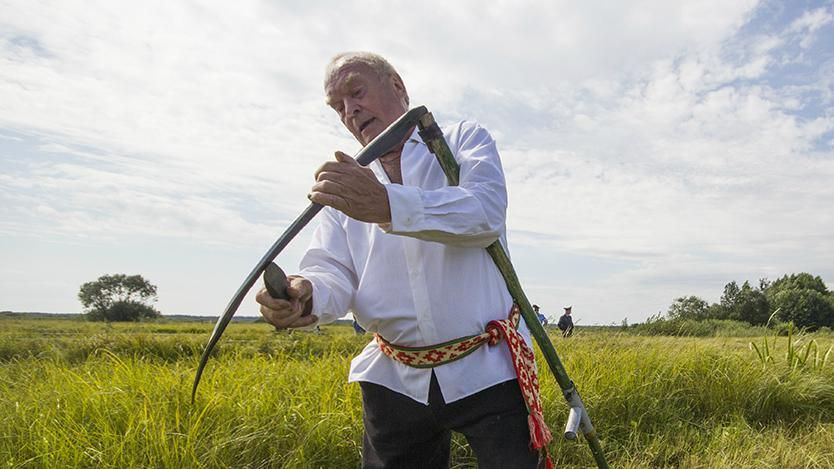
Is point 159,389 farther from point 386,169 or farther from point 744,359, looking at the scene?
point 744,359

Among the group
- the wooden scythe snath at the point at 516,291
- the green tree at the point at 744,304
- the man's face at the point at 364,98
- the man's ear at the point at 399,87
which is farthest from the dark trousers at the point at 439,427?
the green tree at the point at 744,304

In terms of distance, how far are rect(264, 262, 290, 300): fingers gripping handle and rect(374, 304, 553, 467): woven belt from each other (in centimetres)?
42

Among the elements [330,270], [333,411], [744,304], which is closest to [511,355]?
[330,270]

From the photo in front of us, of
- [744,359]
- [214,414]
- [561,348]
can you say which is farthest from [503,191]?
[744,359]

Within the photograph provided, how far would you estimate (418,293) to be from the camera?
1676mm

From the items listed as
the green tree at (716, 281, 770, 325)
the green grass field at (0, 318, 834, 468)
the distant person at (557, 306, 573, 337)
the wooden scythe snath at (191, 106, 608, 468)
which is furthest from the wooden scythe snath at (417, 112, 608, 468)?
the green tree at (716, 281, 770, 325)

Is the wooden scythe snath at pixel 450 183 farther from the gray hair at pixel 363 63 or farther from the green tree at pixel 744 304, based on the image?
the green tree at pixel 744 304

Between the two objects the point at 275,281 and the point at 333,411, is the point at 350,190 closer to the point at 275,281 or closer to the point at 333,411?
the point at 275,281

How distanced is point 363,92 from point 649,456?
10.2 ft

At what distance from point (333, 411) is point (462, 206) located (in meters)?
2.31

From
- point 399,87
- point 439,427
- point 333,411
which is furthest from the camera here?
point 333,411

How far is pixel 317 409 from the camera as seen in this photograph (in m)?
3.49

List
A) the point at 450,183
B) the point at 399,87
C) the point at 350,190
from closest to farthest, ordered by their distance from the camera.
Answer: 1. the point at 350,190
2. the point at 450,183
3. the point at 399,87

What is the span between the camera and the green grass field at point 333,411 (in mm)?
2732
